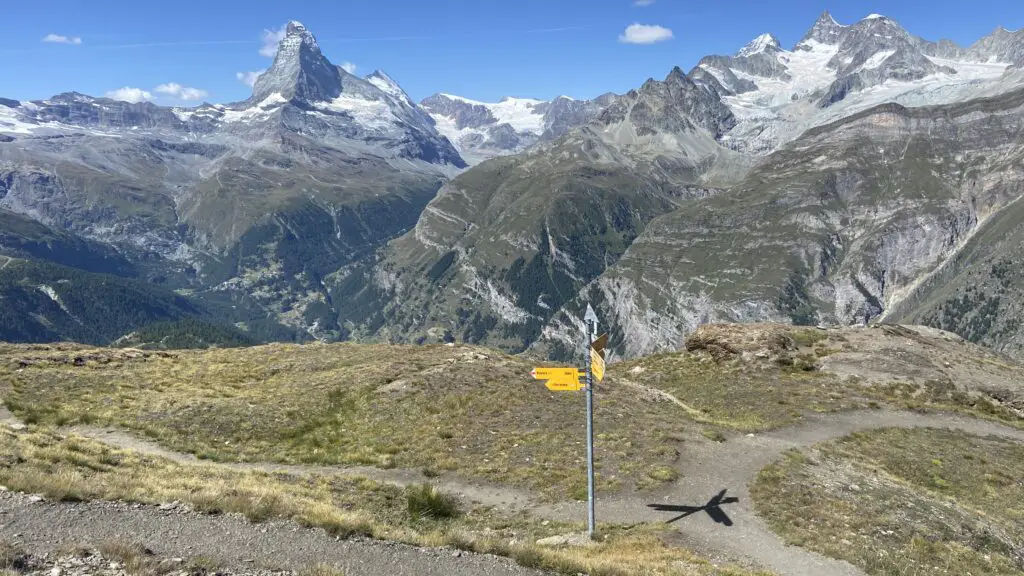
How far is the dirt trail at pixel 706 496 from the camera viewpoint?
21625 mm

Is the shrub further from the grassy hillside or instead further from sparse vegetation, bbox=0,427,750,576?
the grassy hillside

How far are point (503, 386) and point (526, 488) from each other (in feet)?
50.1

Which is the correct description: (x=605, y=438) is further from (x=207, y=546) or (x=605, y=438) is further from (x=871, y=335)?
(x=871, y=335)

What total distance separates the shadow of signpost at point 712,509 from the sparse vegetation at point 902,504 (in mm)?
1603

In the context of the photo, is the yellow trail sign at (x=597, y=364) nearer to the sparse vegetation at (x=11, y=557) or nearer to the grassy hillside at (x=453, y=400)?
the grassy hillside at (x=453, y=400)

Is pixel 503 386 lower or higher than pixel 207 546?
lower

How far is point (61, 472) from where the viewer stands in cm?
1898

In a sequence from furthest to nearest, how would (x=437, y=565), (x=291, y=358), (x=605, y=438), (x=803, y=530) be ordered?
1. (x=291, y=358)
2. (x=605, y=438)
3. (x=803, y=530)
4. (x=437, y=565)

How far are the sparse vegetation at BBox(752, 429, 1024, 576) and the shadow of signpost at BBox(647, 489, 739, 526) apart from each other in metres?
1.60

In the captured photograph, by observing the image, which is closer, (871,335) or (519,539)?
(519,539)

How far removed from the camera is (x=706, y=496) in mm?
27141

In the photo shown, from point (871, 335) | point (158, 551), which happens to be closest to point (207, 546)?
point (158, 551)

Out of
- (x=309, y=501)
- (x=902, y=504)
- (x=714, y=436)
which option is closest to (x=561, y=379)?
(x=309, y=501)

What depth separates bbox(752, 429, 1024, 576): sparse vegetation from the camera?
73.4 feet
